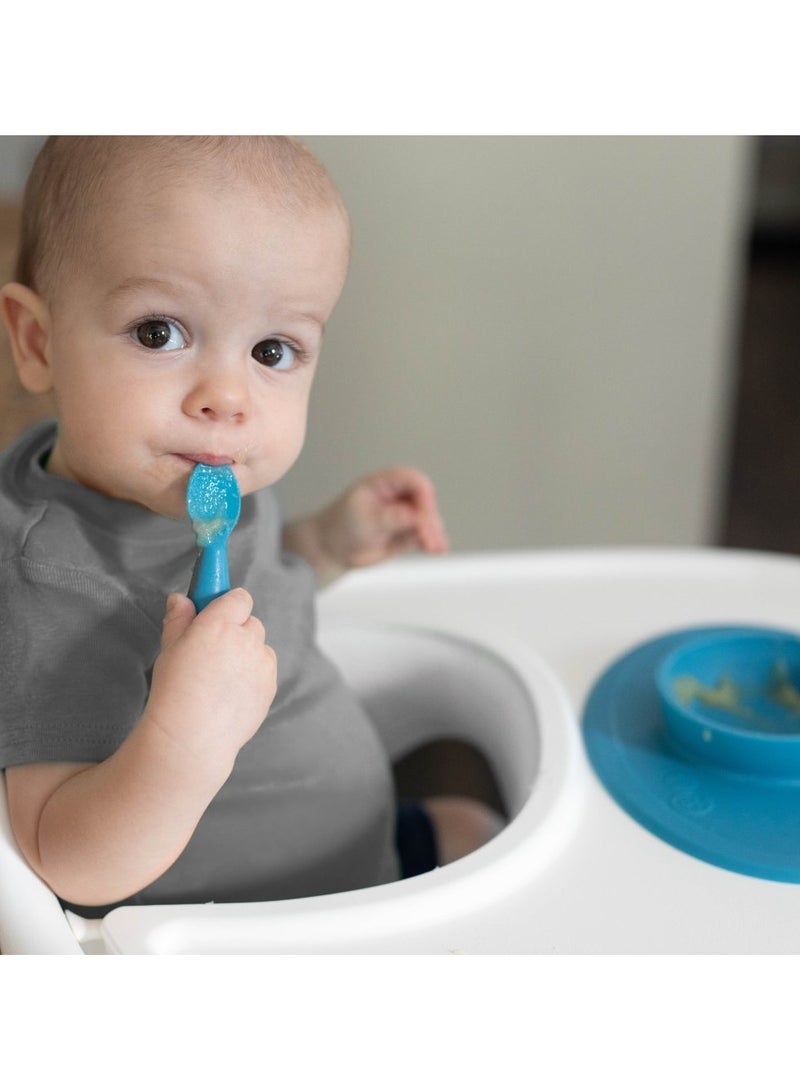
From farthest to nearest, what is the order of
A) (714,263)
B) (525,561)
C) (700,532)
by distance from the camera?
(700,532) < (714,263) < (525,561)

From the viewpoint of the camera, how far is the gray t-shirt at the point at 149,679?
0.46m

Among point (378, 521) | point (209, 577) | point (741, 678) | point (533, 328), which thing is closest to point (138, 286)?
point (209, 577)

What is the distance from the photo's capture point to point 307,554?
0.69 meters

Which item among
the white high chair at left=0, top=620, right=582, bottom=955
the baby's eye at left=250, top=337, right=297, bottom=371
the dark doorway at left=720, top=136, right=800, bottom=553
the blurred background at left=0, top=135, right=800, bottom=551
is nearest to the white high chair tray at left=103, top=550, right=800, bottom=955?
the white high chair at left=0, top=620, right=582, bottom=955

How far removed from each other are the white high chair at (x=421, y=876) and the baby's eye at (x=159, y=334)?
20 cm

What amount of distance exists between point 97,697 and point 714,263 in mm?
947

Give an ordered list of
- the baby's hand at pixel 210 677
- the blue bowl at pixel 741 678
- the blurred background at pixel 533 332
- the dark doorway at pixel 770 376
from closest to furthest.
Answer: the baby's hand at pixel 210 677 → the blue bowl at pixel 741 678 → the blurred background at pixel 533 332 → the dark doorway at pixel 770 376

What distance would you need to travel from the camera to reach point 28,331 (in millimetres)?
490

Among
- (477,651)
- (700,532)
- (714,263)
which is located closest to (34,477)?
(477,651)

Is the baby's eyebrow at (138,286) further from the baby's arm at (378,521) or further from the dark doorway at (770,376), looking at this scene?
the dark doorway at (770,376)

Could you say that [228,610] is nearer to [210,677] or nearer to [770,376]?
[210,677]

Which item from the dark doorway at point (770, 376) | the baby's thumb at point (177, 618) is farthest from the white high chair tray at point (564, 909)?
the dark doorway at point (770, 376)

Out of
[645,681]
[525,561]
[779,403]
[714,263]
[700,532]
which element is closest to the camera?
[645,681]
